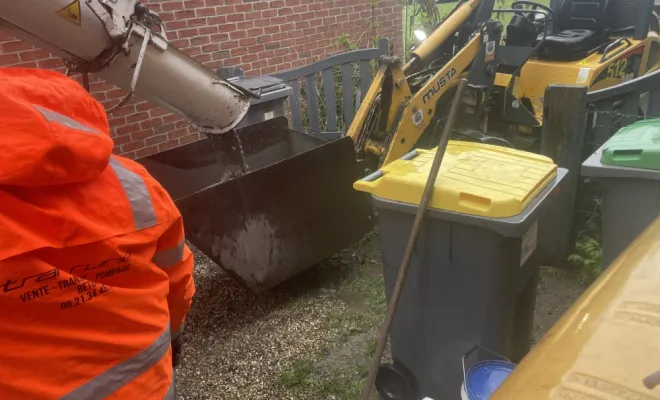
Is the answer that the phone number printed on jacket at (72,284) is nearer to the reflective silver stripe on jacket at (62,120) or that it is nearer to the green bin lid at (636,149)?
the reflective silver stripe on jacket at (62,120)

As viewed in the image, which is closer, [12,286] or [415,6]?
[12,286]

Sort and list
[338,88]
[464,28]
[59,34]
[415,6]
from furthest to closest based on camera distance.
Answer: [415,6] < [338,88] < [464,28] < [59,34]

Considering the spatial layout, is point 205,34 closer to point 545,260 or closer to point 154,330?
point 545,260

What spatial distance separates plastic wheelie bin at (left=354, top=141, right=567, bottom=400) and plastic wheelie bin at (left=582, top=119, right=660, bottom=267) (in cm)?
27

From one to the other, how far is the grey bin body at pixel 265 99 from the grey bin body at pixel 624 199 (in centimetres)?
248

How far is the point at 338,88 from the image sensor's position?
20.8 ft

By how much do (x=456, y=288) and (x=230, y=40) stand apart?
163 inches

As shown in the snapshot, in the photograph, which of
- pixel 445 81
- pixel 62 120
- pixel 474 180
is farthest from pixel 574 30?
pixel 62 120

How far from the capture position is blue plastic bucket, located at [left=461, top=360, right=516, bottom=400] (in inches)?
68.0

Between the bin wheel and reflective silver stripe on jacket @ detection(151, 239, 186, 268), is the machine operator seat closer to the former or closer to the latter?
the bin wheel

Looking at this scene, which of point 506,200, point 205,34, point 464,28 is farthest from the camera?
point 205,34

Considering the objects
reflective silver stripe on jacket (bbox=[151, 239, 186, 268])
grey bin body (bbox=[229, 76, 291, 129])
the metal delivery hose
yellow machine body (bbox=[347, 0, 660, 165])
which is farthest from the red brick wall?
the metal delivery hose

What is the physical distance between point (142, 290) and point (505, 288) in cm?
134

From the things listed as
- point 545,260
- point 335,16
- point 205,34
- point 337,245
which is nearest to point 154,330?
point 337,245
